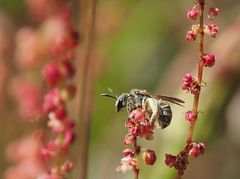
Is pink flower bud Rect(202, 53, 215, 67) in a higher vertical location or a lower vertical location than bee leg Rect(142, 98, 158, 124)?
higher

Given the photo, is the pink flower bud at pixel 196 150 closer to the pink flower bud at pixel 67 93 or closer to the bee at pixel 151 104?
the bee at pixel 151 104

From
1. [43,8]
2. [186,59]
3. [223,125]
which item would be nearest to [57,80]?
[43,8]

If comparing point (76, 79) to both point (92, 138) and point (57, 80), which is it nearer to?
point (57, 80)

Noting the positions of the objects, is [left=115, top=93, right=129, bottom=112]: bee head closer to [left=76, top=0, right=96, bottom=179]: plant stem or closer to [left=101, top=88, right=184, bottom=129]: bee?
[left=101, top=88, right=184, bottom=129]: bee

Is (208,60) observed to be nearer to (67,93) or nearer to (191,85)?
(191,85)

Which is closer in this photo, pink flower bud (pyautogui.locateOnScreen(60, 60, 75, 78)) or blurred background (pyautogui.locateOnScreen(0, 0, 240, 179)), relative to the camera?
pink flower bud (pyautogui.locateOnScreen(60, 60, 75, 78))

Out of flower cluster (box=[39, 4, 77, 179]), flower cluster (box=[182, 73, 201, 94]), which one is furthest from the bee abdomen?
flower cluster (box=[39, 4, 77, 179])

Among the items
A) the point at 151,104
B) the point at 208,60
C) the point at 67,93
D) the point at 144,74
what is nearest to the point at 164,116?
the point at 151,104

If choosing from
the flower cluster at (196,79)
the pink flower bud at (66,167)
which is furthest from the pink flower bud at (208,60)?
the pink flower bud at (66,167)
